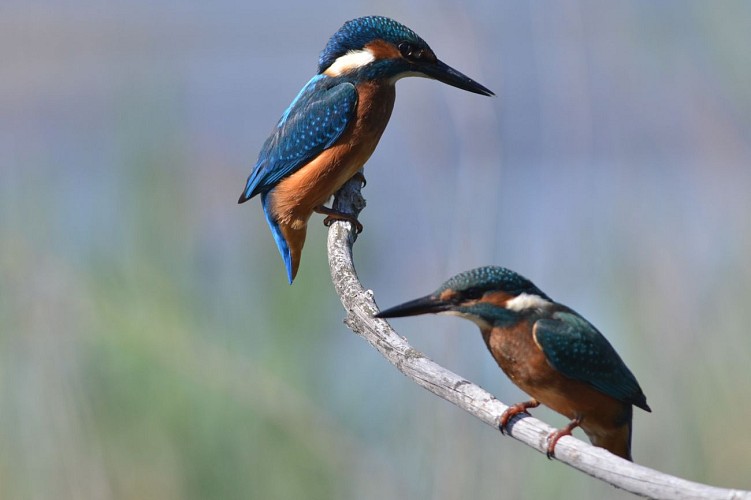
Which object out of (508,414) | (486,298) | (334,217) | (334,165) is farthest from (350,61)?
(508,414)

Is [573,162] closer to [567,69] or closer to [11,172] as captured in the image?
[567,69]

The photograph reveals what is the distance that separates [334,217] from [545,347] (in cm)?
94

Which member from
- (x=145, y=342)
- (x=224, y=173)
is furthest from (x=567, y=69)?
(x=145, y=342)

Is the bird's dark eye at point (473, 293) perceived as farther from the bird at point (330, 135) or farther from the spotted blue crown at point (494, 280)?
the bird at point (330, 135)

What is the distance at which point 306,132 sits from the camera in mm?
3037

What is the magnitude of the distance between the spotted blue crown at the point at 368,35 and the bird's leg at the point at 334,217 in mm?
397

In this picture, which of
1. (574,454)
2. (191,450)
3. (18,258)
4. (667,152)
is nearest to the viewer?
(574,454)

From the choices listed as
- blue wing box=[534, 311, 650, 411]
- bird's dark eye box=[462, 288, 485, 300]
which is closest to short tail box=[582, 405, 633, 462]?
blue wing box=[534, 311, 650, 411]

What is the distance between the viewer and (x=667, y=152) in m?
5.52

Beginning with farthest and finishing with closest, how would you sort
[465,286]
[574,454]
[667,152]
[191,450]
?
[667,152] < [191,450] < [465,286] < [574,454]

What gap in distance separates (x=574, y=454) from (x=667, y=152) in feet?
12.9

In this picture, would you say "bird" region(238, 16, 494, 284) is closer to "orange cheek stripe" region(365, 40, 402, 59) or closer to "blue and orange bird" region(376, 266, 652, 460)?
"orange cheek stripe" region(365, 40, 402, 59)

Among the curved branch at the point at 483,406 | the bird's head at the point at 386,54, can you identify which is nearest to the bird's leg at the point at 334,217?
the curved branch at the point at 483,406

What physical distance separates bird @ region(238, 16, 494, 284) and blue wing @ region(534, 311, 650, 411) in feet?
2.93
